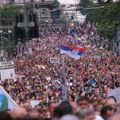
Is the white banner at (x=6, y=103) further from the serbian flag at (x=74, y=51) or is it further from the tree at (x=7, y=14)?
the tree at (x=7, y=14)

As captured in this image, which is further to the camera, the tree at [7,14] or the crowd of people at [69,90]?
the tree at [7,14]

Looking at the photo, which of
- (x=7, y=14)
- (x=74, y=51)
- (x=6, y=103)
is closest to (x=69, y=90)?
(x=74, y=51)

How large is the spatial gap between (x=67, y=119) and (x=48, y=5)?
4773 inches

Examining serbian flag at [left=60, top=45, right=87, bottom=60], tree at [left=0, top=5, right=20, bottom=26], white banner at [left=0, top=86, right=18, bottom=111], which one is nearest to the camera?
white banner at [left=0, top=86, right=18, bottom=111]

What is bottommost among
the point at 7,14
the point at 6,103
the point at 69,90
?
the point at 7,14

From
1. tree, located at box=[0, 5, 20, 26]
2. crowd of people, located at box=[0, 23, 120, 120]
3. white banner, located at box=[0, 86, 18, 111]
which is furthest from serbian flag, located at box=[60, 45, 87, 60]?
tree, located at box=[0, 5, 20, 26]

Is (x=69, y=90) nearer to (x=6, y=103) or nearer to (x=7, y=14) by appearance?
(x=6, y=103)

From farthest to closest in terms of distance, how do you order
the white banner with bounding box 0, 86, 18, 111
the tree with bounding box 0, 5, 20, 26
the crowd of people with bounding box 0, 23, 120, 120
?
the tree with bounding box 0, 5, 20, 26 → the white banner with bounding box 0, 86, 18, 111 → the crowd of people with bounding box 0, 23, 120, 120

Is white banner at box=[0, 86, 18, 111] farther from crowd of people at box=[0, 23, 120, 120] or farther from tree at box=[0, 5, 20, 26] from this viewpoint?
Answer: tree at box=[0, 5, 20, 26]

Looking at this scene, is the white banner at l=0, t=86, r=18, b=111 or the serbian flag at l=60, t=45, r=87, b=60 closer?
the white banner at l=0, t=86, r=18, b=111

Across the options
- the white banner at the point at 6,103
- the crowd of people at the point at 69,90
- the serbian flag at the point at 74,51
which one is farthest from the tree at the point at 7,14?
the white banner at the point at 6,103

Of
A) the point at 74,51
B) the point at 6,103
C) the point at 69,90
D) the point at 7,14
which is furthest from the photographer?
the point at 7,14

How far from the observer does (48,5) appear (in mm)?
127688

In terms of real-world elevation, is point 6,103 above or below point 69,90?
above
